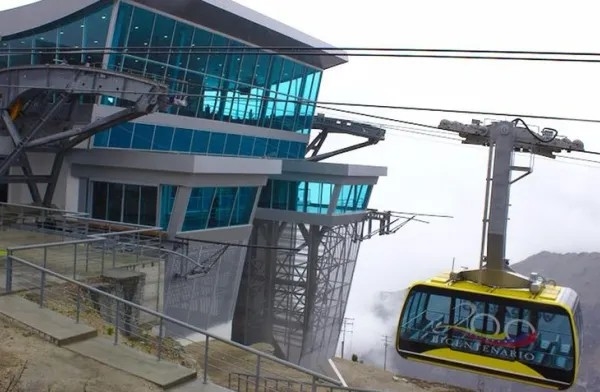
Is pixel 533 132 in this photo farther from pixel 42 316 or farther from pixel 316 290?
pixel 316 290

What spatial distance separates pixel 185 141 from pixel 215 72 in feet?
11.7

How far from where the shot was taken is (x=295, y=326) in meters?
35.6

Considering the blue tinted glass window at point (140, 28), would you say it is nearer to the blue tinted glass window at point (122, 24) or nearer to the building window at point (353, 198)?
the blue tinted glass window at point (122, 24)

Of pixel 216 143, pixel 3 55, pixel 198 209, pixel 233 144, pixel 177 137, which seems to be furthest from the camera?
pixel 233 144

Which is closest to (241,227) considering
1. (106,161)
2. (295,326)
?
(106,161)

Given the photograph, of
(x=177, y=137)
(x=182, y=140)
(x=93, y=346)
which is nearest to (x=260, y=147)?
(x=182, y=140)

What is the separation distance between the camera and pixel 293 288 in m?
35.4

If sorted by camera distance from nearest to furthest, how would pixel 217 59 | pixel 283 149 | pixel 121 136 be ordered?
pixel 121 136 < pixel 217 59 < pixel 283 149

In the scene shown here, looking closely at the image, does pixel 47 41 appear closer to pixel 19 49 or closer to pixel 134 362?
pixel 19 49

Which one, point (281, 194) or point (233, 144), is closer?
point (233, 144)

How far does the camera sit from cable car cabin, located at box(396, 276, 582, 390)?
39.4 ft

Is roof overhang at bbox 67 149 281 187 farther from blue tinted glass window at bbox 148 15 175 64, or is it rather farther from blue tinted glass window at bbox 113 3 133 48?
blue tinted glass window at bbox 148 15 175 64

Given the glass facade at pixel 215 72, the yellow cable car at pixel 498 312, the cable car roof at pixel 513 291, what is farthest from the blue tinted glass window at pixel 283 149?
the cable car roof at pixel 513 291

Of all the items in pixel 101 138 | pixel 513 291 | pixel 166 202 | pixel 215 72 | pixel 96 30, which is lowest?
pixel 513 291
